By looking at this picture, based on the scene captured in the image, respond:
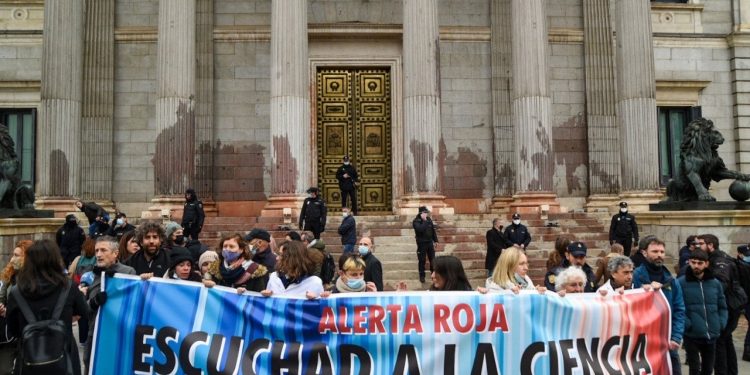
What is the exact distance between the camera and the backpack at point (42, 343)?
5535 mm

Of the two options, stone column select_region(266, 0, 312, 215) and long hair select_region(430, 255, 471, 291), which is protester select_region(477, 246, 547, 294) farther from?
stone column select_region(266, 0, 312, 215)

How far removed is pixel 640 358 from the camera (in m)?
7.06

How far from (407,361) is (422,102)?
44.9ft

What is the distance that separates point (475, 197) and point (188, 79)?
10274 mm

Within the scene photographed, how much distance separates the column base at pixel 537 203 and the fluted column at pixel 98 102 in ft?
43.8

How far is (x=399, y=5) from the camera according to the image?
78.9ft

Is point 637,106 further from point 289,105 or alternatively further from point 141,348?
point 141,348

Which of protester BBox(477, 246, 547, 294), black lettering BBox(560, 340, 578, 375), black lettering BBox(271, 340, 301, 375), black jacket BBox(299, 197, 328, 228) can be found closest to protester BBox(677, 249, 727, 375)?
black lettering BBox(560, 340, 578, 375)

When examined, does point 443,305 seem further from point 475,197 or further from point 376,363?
point 475,197

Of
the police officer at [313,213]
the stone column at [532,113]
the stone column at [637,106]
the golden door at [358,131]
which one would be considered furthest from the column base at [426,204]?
the stone column at [637,106]

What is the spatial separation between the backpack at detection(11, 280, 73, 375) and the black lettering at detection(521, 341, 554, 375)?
4095 mm

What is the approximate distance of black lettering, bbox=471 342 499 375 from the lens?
21.8 ft

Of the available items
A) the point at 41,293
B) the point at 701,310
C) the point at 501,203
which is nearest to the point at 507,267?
the point at 701,310

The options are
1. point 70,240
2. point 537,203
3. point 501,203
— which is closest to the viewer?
point 70,240
